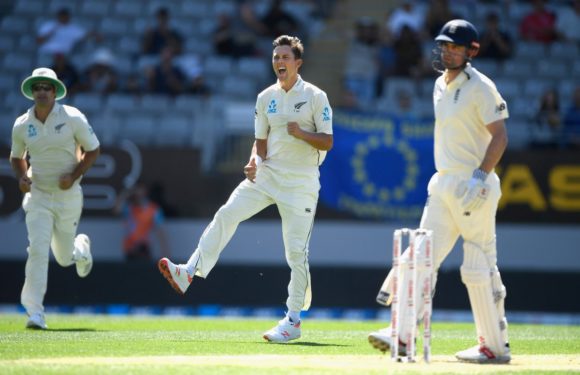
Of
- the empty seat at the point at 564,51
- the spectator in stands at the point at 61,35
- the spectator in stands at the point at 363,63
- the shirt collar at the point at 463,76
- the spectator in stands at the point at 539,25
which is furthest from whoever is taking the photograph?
the spectator in stands at the point at 61,35

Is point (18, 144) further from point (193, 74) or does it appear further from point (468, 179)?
point (193, 74)

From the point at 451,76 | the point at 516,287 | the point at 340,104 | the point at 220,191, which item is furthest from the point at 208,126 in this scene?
the point at 451,76

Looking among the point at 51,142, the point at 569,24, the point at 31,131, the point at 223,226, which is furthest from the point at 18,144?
the point at 569,24

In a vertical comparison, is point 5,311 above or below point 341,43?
below

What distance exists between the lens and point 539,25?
19219 mm

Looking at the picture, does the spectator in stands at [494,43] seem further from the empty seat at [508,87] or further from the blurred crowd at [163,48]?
the blurred crowd at [163,48]

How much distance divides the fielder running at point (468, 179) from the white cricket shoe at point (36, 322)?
401 cm

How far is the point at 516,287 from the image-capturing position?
16.5m

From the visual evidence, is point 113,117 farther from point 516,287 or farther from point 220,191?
point 516,287

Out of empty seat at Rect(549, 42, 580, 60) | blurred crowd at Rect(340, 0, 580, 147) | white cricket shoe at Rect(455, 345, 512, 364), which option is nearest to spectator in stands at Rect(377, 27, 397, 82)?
blurred crowd at Rect(340, 0, 580, 147)

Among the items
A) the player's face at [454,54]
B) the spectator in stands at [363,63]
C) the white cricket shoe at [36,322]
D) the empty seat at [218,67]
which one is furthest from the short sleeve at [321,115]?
the empty seat at [218,67]

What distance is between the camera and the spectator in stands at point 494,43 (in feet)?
60.7

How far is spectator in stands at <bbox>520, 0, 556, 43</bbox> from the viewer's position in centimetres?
1914

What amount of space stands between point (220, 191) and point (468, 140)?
929cm
